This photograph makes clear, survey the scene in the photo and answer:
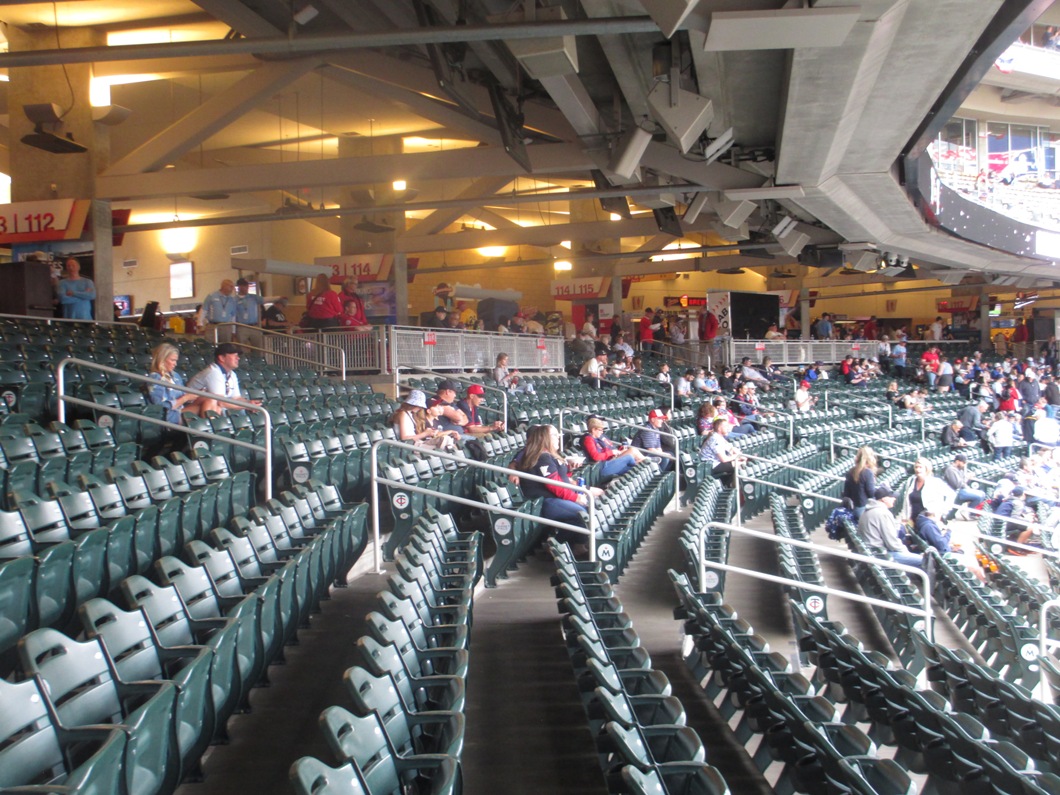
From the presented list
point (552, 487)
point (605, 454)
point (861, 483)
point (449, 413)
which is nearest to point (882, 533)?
point (861, 483)

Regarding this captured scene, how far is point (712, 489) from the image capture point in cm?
929

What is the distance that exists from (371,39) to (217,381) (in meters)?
2.87

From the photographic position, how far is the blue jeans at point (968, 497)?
12852 millimetres

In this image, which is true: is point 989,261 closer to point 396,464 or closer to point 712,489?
point 712,489

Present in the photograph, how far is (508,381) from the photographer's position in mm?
13281

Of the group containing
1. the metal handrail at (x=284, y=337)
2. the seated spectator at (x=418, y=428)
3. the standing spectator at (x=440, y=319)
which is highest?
the standing spectator at (x=440, y=319)

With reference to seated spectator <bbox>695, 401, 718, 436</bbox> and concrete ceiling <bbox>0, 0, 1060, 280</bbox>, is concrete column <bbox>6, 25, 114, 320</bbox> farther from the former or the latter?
seated spectator <bbox>695, 401, 718, 436</bbox>

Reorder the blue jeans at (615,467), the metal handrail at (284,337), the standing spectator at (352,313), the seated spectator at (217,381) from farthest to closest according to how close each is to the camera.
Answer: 1. the standing spectator at (352,313)
2. the metal handrail at (284,337)
3. the blue jeans at (615,467)
4. the seated spectator at (217,381)

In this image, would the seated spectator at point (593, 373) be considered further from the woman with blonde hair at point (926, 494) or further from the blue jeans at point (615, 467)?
the woman with blonde hair at point (926, 494)

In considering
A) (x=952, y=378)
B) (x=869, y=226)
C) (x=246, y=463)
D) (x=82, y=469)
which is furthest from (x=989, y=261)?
(x=82, y=469)

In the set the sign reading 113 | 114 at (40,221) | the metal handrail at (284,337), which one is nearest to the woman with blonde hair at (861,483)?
the metal handrail at (284,337)

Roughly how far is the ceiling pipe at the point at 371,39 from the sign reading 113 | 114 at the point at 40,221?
20.1 feet

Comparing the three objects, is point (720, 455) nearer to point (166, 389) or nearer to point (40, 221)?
point (166, 389)

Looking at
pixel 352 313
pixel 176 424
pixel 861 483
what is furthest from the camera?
pixel 352 313
